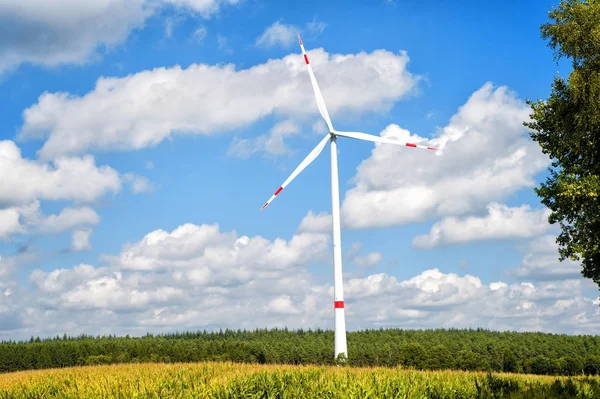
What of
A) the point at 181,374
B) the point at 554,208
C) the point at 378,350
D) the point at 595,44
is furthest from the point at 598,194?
the point at 378,350

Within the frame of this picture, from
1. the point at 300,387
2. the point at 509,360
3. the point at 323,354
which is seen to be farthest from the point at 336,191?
the point at 509,360

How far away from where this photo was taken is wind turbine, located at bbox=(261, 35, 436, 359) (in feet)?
145

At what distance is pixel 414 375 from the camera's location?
23656 mm

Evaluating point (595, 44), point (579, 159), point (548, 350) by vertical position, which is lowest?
point (548, 350)

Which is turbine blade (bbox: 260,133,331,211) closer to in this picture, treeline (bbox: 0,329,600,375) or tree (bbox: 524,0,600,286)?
tree (bbox: 524,0,600,286)

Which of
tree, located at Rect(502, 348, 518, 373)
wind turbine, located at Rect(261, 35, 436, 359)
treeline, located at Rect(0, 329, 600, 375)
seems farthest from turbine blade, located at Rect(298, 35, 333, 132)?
tree, located at Rect(502, 348, 518, 373)

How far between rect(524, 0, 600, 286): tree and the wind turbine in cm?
1467

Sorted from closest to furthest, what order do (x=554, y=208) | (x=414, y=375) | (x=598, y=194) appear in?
(x=414, y=375)
(x=598, y=194)
(x=554, y=208)

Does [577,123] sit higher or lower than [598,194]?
higher

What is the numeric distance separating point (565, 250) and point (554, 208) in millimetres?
2305

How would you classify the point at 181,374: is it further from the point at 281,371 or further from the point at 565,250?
the point at 565,250

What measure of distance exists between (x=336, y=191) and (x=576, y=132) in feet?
60.0

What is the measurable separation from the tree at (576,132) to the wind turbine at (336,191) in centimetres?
1467

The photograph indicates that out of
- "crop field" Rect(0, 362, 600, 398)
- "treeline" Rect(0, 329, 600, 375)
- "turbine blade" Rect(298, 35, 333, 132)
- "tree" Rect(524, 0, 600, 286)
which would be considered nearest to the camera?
"crop field" Rect(0, 362, 600, 398)
